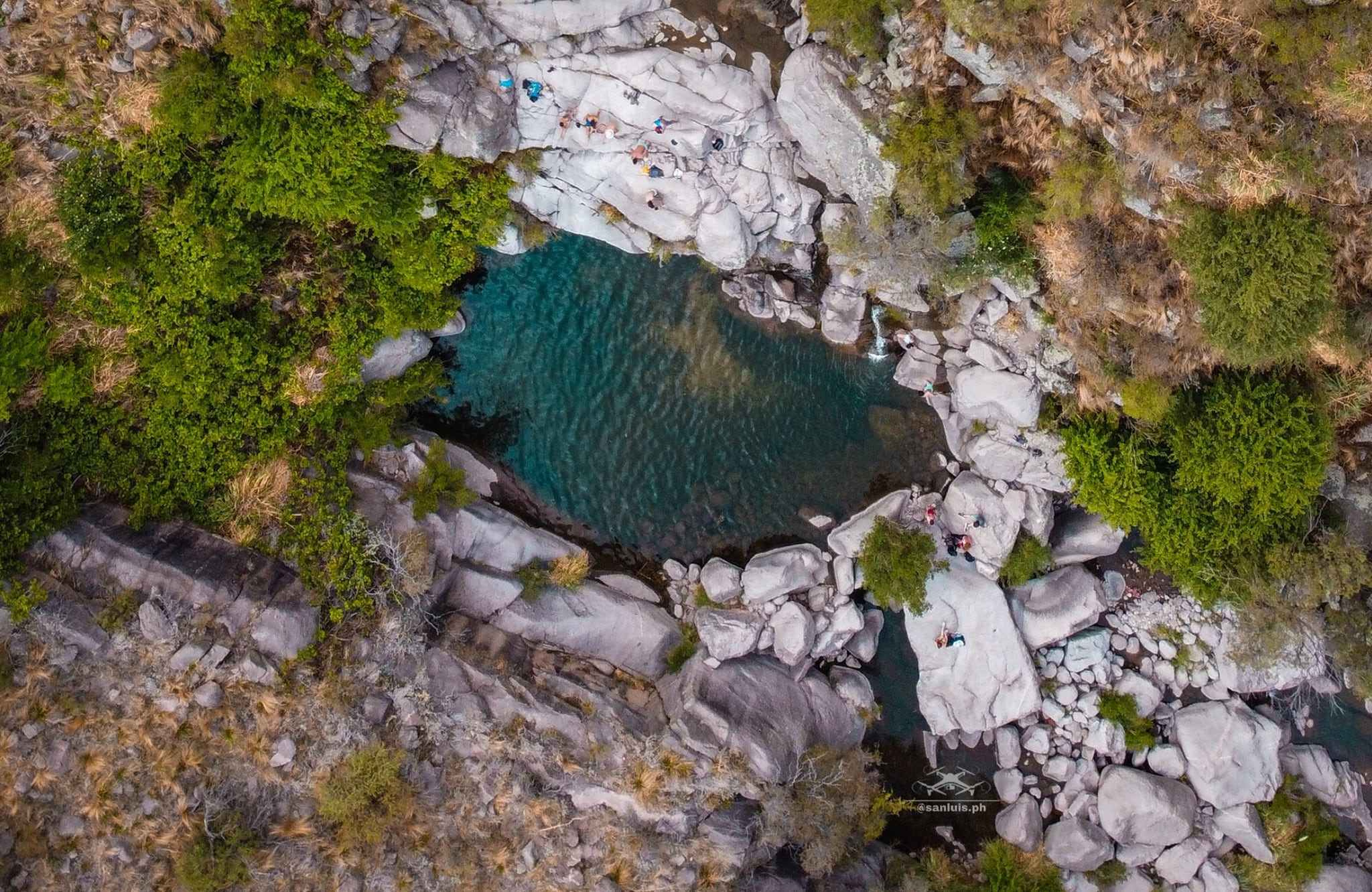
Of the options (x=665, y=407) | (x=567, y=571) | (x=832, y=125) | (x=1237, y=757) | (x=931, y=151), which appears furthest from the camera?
(x=665, y=407)

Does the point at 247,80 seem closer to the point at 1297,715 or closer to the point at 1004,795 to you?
the point at 1004,795

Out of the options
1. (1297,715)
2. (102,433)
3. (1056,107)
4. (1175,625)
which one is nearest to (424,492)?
(102,433)

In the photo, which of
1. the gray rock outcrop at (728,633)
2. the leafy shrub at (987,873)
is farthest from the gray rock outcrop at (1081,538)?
the gray rock outcrop at (728,633)

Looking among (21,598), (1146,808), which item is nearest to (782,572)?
(1146,808)

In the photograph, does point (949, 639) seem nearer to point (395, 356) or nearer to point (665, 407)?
point (665, 407)

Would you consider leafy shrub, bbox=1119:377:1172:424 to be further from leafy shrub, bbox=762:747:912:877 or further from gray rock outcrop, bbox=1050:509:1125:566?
leafy shrub, bbox=762:747:912:877

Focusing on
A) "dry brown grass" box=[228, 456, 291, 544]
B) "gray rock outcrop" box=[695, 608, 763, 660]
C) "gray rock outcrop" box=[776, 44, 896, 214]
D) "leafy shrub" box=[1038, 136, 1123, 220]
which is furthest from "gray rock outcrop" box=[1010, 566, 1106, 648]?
"dry brown grass" box=[228, 456, 291, 544]
